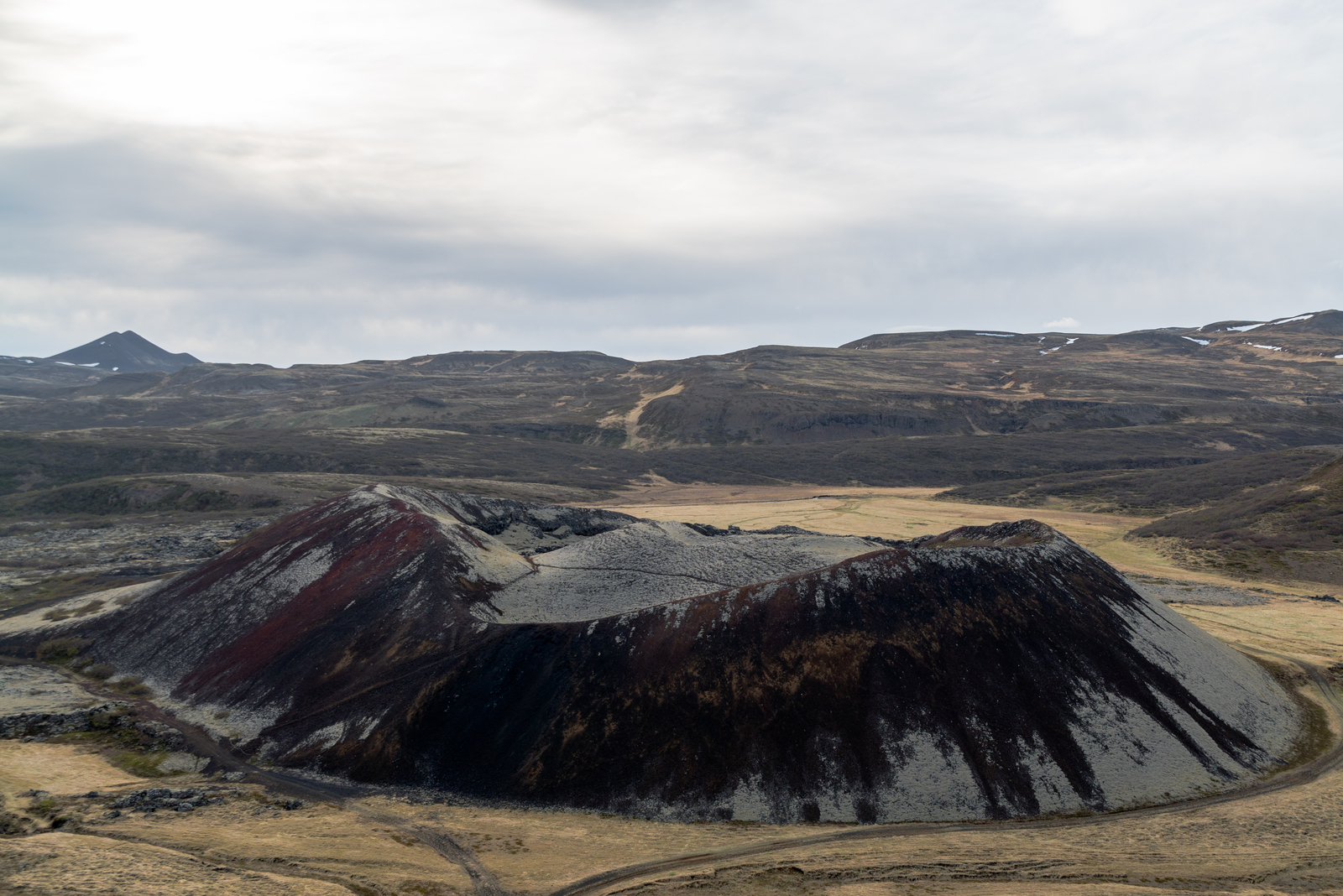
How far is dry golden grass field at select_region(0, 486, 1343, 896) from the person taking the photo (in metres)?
21.5

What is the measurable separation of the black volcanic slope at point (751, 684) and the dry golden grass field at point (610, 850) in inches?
69.6

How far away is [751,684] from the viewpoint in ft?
105

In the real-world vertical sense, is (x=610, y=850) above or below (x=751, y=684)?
below

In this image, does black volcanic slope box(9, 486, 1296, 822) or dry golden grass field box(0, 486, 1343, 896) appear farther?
black volcanic slope box(9, 486, 1296, 822)

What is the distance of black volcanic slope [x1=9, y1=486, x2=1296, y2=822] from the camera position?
95.6ft

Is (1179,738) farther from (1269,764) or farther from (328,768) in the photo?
(328,768)

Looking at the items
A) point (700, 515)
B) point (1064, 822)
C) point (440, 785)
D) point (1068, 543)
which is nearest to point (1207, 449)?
point (700, 515)

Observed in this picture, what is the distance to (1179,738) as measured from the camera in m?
31.0

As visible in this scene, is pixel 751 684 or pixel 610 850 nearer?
pixel 610 850

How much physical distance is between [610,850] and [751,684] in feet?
30.7

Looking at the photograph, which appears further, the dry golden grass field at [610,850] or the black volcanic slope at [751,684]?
the black volcanic slope at [751,684]

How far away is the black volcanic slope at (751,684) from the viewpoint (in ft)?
95.6

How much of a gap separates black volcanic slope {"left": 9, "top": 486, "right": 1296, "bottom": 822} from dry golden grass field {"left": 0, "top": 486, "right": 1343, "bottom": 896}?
1769mm

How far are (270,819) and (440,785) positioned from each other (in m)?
6.31
